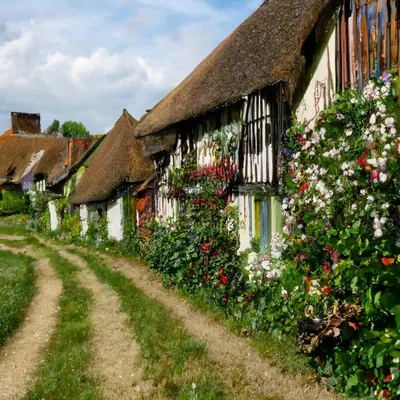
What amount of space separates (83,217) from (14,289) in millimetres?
10322

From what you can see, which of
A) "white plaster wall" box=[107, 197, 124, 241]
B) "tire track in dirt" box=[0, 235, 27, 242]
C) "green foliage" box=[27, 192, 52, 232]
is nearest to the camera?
"white plaster wall" box=[107, 197, 124, 241]

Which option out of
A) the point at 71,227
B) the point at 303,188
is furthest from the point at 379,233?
the point at 71,227

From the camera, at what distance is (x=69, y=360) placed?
6.65 meters

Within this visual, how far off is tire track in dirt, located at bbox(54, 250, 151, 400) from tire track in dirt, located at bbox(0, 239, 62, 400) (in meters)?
0.80

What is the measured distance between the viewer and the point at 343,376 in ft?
17.3

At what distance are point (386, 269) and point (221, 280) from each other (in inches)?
182

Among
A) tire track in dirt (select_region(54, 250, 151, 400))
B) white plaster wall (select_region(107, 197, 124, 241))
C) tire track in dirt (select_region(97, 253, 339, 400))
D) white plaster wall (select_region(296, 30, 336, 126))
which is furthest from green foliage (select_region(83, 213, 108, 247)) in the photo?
white plaster wall (select_region(296, 30, 336, 126))

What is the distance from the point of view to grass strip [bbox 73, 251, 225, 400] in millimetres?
5512

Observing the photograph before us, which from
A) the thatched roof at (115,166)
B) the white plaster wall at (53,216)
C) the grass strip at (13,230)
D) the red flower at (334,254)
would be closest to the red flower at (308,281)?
the red flower at (334,254)

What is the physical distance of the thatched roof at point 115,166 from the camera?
710 inches

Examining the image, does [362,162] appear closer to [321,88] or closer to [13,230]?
[321,88]

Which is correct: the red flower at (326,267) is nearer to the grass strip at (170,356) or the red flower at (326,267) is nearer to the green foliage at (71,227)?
the grass strip at (170,356)

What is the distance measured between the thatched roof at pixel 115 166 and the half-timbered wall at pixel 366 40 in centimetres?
1175

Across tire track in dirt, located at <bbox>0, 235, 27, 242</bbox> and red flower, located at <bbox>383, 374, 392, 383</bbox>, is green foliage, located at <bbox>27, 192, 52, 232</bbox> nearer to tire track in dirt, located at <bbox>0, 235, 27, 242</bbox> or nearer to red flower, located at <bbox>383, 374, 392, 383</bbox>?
tire track in dirt, located at <bbox>0, 235, 27, 242</bbox>
